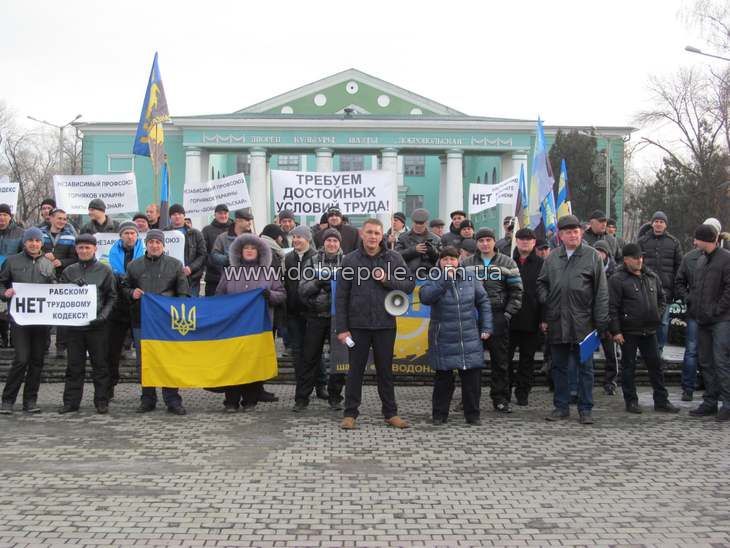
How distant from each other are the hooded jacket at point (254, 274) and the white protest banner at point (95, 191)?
4469 millimetres

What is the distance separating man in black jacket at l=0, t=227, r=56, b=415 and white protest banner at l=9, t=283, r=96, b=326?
127 mm

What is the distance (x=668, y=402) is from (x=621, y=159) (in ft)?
160

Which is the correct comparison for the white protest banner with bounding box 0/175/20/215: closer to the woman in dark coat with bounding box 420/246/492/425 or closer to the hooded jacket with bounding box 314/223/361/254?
the hooded jacket with bounding box 314/223/361/254

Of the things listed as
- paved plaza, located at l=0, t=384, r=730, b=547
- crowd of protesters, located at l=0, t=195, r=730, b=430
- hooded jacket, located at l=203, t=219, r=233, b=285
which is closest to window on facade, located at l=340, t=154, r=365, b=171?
hooded jacket, located at l=203, t=219, r=233, b=285

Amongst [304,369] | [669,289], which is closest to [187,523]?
[304,369]

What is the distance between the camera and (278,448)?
24.1 ft

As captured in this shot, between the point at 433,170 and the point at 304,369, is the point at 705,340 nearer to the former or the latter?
the point at 304,369

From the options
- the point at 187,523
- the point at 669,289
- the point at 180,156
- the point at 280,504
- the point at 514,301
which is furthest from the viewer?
the point at 180,156

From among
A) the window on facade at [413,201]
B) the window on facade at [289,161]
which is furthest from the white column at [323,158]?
the window on facade at [413,201]

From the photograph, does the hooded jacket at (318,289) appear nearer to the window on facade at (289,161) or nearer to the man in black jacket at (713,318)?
the man in black jacket at (713,318)

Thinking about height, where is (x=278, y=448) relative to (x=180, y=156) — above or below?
below

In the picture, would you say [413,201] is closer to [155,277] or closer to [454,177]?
[454,177]

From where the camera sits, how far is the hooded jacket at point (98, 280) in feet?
29.9

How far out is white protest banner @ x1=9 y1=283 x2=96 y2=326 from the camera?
353 inches
